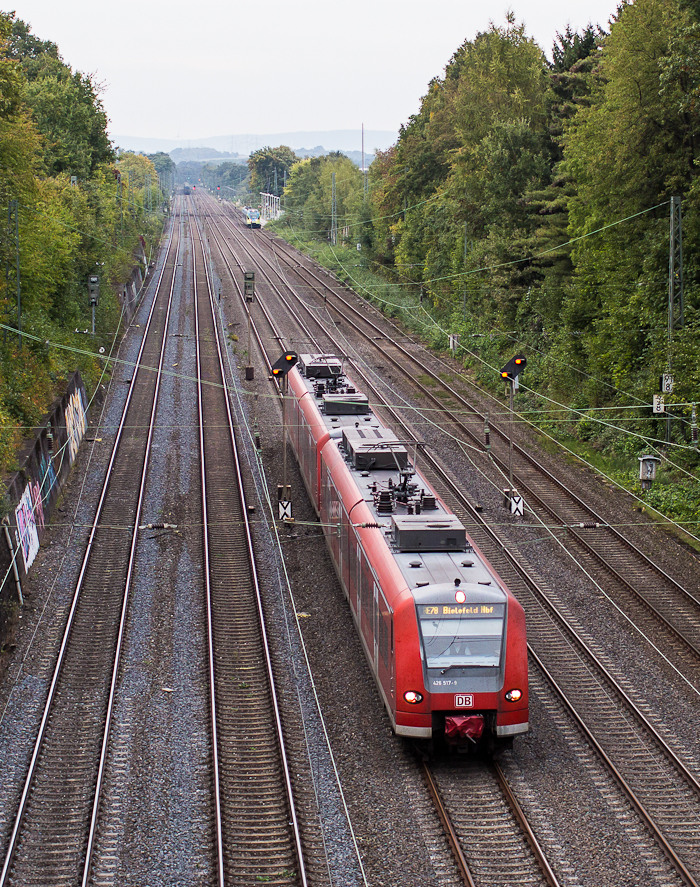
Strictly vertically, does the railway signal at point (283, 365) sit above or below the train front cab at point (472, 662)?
above

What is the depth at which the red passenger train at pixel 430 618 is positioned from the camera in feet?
49.4

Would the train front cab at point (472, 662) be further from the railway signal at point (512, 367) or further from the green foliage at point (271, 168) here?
the green foliage at point (271, 168)

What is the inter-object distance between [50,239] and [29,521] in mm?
21153

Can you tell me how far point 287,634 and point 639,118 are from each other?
22.7 meters

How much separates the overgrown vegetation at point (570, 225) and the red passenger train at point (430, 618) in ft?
39.6

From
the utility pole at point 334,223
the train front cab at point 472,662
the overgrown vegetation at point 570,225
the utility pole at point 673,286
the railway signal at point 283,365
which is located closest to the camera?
the train front cab at point 472,662

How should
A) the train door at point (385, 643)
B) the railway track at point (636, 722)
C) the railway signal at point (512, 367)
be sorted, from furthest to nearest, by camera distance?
the railway signal at point (512, 367), the train door at point (385, 643), the railway track at point (636, 722)

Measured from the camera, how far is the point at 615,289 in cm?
3531

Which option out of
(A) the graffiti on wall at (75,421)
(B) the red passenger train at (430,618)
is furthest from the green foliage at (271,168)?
(B) the red passenger train at (430,618)

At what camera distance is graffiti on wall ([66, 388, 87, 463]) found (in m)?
32.6

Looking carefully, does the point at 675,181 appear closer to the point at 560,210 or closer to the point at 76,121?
the point at 560,210

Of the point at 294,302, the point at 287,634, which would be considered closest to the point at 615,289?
the point at 287,634

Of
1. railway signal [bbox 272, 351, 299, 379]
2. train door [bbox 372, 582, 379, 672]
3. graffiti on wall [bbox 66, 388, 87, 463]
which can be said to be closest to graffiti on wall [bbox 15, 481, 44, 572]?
graffiti on wall [bbox 66, 388, 87, 463]

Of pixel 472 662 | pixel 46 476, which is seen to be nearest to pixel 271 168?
pixel 46 476
